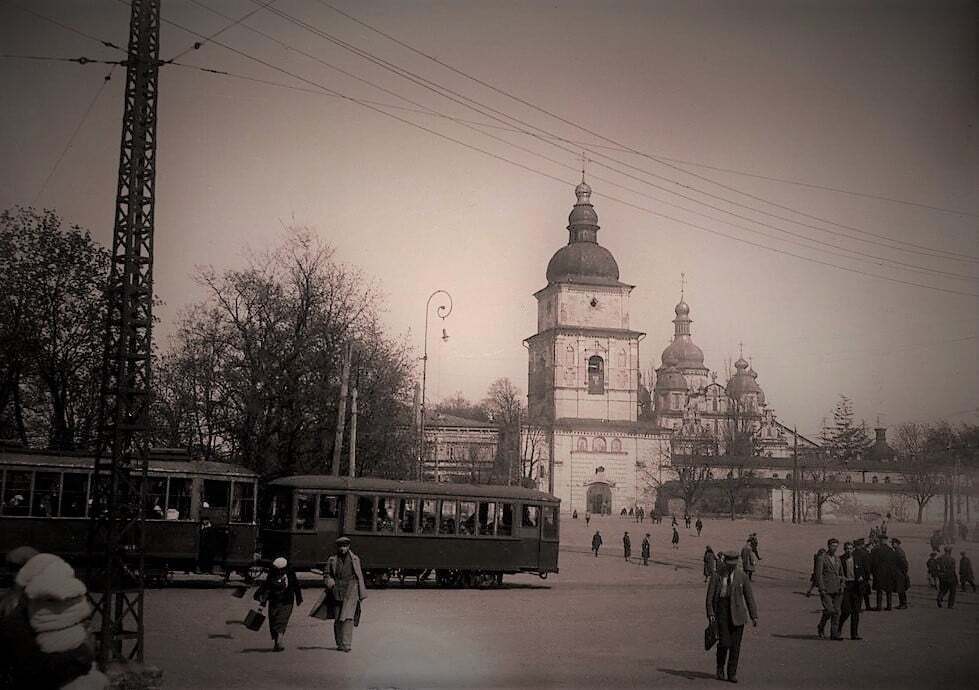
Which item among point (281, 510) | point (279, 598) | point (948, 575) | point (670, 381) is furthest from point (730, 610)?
point (670, 381)

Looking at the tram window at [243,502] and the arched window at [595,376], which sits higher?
the arched window at [595,376]

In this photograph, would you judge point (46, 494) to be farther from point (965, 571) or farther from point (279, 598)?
point (965, 571)

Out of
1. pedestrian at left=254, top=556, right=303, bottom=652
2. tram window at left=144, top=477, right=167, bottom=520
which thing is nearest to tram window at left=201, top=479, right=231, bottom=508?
tram window at left=144, top=477, right=167, bottom=520

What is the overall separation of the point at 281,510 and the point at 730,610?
43.6 ft

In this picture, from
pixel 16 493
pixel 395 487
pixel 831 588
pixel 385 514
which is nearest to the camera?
pixel 831 588

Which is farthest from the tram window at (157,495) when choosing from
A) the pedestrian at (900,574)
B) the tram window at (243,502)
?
the pedestrian at (900,574)

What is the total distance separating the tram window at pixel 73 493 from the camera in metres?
19.8

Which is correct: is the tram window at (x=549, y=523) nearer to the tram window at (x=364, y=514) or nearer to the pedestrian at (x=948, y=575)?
the tram window at (x=364, y=514)

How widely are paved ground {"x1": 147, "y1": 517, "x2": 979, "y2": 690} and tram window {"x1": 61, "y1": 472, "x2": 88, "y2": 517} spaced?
2.46 m

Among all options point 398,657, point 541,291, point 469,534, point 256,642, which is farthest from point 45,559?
point 541,291

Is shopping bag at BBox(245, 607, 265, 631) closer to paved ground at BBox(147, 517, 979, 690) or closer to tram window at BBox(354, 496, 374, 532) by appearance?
paved ground at BBox(147, 517, 979, 690)

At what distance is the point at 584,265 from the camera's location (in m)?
85.4

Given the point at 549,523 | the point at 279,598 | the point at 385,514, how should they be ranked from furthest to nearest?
1. the point at 549,523
2. the point at 385,514
3. the point at 279,598

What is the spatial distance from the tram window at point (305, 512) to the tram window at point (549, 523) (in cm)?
596
